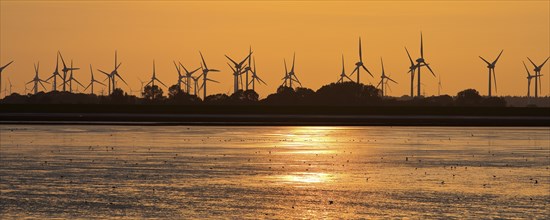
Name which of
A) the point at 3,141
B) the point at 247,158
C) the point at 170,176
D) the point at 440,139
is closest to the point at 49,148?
the point at 3,141

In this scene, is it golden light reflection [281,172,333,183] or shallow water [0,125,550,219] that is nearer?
shallow water [0,125,550,219]

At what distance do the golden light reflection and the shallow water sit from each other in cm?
5

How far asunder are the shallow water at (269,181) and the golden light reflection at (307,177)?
5 cm

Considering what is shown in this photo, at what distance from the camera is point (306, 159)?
6109cm

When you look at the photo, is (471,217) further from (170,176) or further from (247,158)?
(247,158)

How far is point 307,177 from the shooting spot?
4812 cm

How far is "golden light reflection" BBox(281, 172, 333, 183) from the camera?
4612 centimetres

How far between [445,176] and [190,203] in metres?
15.9

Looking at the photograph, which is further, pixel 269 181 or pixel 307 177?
pixel 307 177

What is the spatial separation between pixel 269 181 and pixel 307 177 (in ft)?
9.80

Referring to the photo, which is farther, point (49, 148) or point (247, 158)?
point (49, 148)

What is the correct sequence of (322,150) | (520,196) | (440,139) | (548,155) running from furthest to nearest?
(440,139), (322,150), (548,155), (520,196)

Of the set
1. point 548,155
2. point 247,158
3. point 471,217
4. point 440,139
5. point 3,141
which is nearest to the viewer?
point 471,217

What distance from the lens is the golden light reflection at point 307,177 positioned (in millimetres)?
46125
